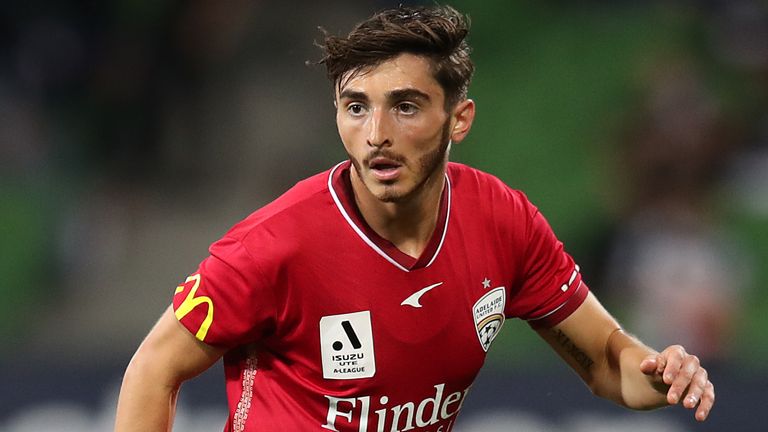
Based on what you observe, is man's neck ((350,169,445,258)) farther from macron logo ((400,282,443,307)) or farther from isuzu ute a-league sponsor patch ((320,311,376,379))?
isuzu ute a-league sponsor patch ((320,311,376,379))

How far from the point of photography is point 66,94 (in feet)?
26.6

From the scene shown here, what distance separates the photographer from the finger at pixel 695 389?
3.06 metres

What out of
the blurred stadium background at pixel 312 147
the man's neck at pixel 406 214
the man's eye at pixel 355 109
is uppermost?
the man's eye at pixel 355 109

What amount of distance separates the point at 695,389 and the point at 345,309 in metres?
0.92

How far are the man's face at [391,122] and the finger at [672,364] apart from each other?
2.59 ft

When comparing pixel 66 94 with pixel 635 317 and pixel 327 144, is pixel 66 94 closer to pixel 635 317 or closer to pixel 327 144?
pixel 327 144

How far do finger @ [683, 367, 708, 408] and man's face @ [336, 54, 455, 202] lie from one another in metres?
0.87

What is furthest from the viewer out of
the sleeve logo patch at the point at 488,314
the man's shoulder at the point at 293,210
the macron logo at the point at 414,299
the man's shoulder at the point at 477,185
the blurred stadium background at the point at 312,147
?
the blurred stadium background at the point at 312,147

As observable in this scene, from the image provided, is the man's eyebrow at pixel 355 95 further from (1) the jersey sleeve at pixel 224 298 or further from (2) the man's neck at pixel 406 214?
(1) the jersey sleeve at pixel 224 298

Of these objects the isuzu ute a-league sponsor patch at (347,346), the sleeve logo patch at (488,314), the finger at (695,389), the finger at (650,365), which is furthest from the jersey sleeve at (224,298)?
the finger at (695,389)

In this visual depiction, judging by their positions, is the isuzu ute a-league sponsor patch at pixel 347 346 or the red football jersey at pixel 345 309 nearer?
the red football jersey at pixel 345 309

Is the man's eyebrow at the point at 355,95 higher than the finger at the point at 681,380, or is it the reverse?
the man's eyebrow at the point at 355,95

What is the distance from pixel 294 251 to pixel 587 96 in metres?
5.49

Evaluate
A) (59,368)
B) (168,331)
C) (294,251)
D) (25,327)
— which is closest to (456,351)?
(294,251)
